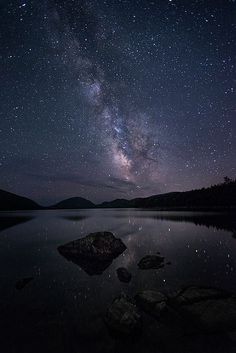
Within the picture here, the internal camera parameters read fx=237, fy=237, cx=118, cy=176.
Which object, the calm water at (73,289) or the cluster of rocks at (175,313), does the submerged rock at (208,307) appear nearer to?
the cluster of rocks at (175,313)

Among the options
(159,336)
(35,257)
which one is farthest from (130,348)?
(35,257)

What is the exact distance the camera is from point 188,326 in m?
11.1

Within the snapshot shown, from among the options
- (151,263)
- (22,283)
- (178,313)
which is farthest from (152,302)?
(22,283)

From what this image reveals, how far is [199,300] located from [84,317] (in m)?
6.32

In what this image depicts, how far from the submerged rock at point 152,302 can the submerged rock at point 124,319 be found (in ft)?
4.50

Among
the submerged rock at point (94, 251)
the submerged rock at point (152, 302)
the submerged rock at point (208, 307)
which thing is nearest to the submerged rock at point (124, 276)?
the submerged rock at point (94, 251)

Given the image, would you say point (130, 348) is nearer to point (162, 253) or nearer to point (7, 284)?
point (7, 284)

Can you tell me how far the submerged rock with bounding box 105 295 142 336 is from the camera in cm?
1063

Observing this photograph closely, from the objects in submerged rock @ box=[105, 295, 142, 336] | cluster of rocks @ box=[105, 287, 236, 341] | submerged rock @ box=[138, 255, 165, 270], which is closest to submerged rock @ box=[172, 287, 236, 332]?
cluster of rocks @ box=[105, 287, 236, 341]

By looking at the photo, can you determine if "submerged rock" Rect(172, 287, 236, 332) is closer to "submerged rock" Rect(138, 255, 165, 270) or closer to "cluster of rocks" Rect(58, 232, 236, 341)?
"cluster of rocks" Rect(58, 232, 236, 341)

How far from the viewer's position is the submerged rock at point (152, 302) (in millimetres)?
12391

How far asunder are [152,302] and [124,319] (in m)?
2.61

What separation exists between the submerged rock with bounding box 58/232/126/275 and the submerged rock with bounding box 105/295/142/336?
1240cm

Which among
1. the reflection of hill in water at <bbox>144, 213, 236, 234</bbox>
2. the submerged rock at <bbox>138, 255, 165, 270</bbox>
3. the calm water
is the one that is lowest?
the calm water
